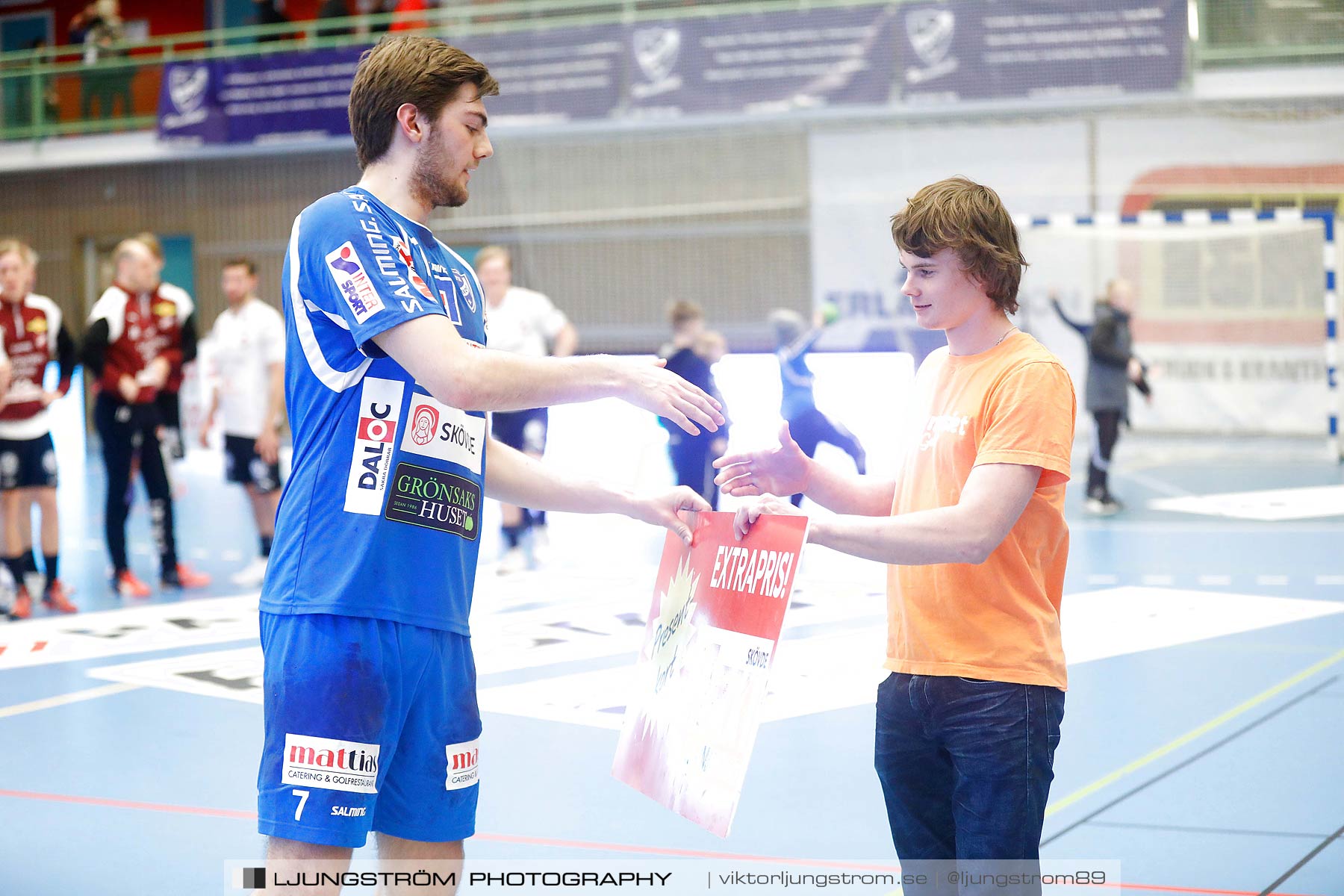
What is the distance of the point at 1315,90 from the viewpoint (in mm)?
15258

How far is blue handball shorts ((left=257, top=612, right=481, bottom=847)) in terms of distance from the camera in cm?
220

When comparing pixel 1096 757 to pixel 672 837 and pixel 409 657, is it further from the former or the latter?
pixel 409 657

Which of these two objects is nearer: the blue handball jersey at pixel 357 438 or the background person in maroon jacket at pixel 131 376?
the blue handball jersey at pixel 357 438

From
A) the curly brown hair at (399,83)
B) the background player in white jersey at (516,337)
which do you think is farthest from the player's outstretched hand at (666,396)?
the background player in white jersey at (516,337)

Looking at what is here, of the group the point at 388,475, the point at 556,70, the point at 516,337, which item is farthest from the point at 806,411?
the point at 556,70

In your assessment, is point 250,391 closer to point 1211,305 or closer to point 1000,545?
point 1000,545

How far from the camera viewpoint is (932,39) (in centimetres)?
1580

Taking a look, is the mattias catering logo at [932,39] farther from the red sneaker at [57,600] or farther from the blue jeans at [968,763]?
the blue jeans at [968,763]

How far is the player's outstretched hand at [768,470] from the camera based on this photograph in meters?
2.60

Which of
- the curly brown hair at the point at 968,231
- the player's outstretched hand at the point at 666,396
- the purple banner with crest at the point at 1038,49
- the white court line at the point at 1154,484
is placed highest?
the purple banner with crest at the point at 1038,49

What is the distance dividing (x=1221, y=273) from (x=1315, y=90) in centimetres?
230

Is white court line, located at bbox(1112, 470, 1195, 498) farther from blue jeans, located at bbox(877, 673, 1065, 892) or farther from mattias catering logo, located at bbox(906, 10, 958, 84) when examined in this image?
blue jeans, located at bbox(877, 673, 1065, 892)

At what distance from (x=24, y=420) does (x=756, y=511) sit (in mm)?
6432

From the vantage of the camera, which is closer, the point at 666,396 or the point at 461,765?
the point at 666,396
